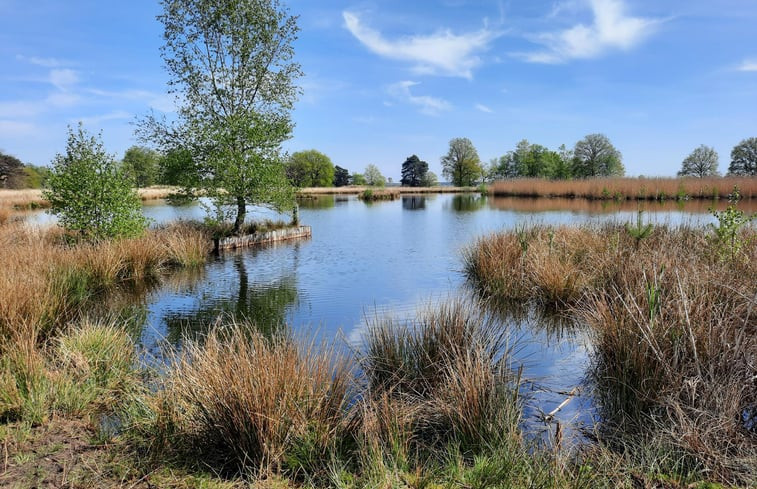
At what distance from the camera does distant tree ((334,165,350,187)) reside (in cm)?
10688

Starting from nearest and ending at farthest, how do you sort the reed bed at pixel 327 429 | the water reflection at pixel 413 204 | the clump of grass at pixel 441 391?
the reed bed at pixel 327 429
the clump of grass at pixel 441 391
the water reflection at pixel 413 204

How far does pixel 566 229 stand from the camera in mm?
13086

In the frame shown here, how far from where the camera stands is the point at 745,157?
A: 57.9 meters

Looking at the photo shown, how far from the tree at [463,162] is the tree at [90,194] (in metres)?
77.8

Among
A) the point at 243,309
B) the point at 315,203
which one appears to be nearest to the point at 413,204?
the point at 315,203

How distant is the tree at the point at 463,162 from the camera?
281 ft

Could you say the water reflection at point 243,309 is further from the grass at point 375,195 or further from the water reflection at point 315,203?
the grass at point 375,195

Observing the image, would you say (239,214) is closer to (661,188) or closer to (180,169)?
(180,169)

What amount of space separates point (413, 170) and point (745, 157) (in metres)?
67.1

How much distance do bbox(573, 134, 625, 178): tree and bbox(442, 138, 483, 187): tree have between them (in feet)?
62.9

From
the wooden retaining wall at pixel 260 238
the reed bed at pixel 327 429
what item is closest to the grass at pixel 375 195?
the wooden retaining wall at pixel 260 238

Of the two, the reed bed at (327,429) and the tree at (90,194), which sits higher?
the tree at (90,194)

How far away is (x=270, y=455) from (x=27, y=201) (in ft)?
124

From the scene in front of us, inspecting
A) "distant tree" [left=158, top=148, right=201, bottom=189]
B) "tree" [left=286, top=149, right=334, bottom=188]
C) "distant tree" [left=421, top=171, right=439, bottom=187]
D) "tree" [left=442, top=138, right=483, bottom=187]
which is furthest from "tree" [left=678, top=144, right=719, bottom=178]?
"distant tree" [left=158, top=148, right=201, bottom=189]
